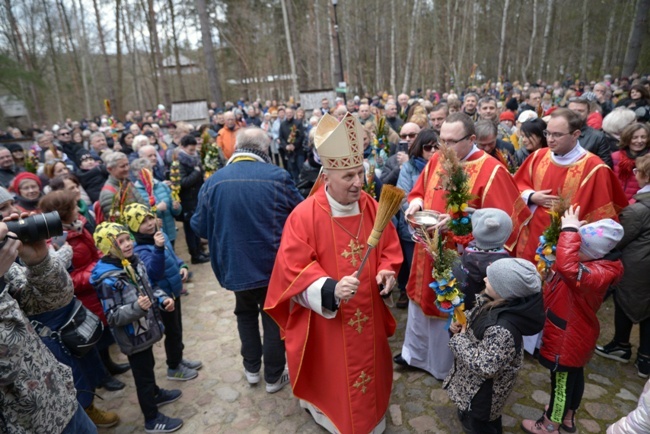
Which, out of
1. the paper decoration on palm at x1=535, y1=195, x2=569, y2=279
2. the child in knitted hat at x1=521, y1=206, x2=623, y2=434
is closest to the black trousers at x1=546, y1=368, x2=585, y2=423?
the child in knitted hat at x1=521, y1=206, x2=623, y2=434

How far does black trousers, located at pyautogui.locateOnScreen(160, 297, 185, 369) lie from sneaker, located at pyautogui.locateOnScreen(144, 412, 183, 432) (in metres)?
0.71

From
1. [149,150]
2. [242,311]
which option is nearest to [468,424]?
[242,311]

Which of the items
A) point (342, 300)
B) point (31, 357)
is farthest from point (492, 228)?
point (31, 357)

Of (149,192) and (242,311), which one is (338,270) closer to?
(242,311)

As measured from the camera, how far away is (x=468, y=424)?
9.86ft

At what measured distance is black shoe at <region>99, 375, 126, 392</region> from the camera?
4.15 meters

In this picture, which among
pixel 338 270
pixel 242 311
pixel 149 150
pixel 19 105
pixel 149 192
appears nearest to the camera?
pixel 338 270

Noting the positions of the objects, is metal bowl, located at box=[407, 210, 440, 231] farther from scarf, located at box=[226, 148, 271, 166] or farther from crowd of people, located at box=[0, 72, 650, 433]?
scarf, located at box=[226, 148, 271, 166]

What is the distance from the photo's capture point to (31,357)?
2082 mm

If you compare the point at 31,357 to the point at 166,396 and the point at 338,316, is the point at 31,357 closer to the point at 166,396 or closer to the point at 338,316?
the point at 338,316

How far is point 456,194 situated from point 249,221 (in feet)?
5.86

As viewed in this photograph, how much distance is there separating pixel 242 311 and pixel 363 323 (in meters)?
1.41

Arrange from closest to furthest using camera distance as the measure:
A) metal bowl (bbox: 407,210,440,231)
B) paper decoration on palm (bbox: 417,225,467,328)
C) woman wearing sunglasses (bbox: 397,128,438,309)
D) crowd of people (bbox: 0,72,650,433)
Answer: crowd of people (bbox: 0,72,650,433) < paper decoration on palm (bbox: 417,225,467,328) < metal bowl (bbox: 407,210,440,231) < woman wearing sunglasses (bbox: 397,128,438,309)

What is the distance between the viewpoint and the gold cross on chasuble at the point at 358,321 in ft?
9.63
